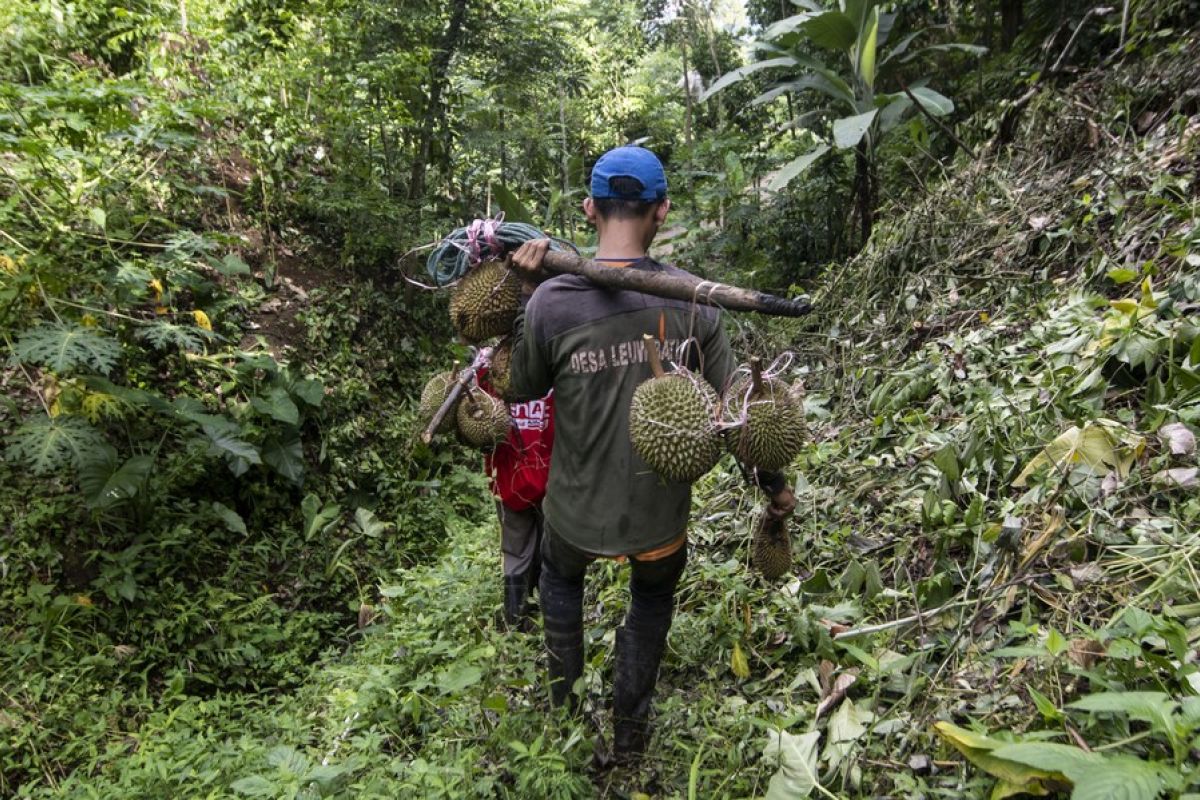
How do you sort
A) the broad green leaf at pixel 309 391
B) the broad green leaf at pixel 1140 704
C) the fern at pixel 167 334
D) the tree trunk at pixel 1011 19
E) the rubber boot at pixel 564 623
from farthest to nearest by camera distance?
the tree trunk at pixel 1011 19 → the broad green leaf at pixel 309 391 → the fern at pixel 167 334 → the rubber boot at pixel 564 623 → the broad green leaf at pixel 1140 704

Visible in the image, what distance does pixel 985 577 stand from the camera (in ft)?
7.38

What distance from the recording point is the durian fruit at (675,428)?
1730mm

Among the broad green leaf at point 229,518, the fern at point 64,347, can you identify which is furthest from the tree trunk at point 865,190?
the fern at point 64,347

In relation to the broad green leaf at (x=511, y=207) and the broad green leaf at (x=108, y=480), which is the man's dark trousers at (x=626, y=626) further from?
the broad green leaf at (x=511, y=207)

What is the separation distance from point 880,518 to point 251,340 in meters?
4.11

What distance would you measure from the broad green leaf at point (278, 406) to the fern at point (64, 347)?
97 centimetres

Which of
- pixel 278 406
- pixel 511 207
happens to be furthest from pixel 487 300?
pixel 278 406

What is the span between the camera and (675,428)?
172 cm

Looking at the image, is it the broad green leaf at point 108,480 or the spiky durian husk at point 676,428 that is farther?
the broad green leaf at point 108,480

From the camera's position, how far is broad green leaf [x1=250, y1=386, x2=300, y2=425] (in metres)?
4.34

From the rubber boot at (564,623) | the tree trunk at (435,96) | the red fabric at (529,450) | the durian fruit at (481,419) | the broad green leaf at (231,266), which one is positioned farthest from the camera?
the tree trunk at (435,96)

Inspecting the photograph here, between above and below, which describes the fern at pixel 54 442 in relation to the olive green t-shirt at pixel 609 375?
below

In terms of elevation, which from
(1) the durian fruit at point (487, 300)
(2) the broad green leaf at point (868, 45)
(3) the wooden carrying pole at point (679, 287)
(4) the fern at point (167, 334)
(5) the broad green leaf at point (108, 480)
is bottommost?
(5) the broad green leaf at point (108, 480)

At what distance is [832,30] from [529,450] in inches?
154
